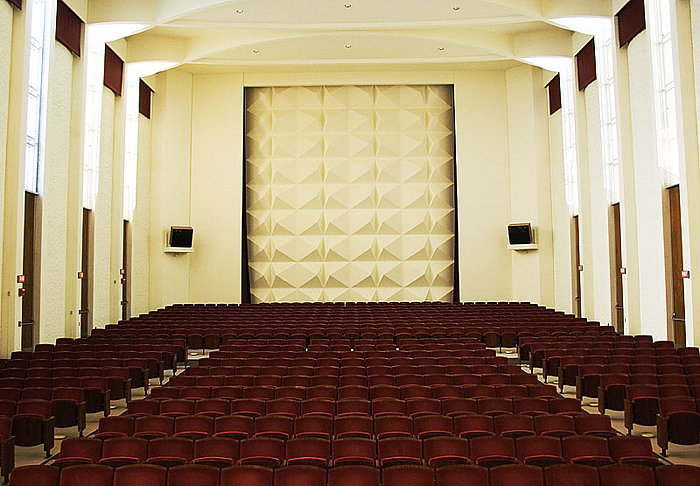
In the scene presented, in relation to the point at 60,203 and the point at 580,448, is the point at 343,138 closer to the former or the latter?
the point at 60,203

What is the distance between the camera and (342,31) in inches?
797

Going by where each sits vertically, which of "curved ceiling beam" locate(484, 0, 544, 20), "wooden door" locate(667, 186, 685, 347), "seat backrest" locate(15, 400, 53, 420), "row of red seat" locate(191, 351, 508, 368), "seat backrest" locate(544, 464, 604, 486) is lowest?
"seat backrest" locate(544, 464, 604, 486)

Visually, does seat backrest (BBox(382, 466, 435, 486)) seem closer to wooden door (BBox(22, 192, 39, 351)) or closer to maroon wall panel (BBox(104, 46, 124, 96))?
wooden door (BBox(22, 192, 39, 351))

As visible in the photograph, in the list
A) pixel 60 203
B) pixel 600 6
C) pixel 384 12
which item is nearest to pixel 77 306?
pixel 60 203

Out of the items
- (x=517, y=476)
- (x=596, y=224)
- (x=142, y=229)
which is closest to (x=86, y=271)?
(x=142, y=229)

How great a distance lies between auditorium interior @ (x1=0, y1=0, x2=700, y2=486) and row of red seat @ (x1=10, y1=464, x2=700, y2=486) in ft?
0.06

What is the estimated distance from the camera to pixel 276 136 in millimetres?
24953

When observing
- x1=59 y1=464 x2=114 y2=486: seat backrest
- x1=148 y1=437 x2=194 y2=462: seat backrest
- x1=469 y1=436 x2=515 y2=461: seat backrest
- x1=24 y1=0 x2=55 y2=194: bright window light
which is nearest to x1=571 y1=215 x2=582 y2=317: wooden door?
x1=24 y1=0 x2=55 y2=194: bright window light

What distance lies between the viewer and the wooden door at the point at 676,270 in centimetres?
1375

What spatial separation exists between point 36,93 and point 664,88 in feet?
44.4

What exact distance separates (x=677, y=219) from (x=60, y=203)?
14.0 meters

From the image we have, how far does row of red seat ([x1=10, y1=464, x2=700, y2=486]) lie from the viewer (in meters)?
5.34

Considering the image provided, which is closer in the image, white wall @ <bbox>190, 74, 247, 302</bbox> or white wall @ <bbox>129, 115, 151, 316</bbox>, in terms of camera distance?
white wall @ <bbox>129, 115, 151, 316</bbox>

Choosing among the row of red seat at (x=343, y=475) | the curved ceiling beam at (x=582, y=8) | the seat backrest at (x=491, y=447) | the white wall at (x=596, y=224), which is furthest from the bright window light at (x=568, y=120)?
the row of red seat at (x=343, y=475)
